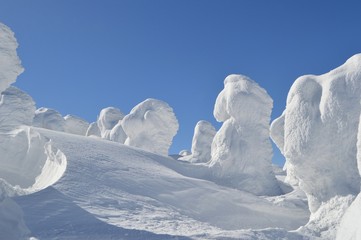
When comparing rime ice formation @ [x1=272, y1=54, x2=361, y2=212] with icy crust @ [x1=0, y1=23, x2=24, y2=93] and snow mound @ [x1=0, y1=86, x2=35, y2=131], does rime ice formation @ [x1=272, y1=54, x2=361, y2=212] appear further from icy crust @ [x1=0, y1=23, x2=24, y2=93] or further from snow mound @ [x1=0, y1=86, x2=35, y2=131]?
snow mound @ [x1=0, y1=86, x2=35, y2=131]

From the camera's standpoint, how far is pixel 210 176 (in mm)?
24438

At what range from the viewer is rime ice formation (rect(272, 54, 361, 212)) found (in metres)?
14.8

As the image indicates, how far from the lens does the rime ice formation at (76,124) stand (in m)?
51.6

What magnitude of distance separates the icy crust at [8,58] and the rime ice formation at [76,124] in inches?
1287

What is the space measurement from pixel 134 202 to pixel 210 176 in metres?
9.92

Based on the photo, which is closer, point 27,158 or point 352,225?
point 352,225

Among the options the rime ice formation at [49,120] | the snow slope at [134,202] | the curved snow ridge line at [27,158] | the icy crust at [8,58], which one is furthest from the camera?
the rime ice formation at [49,120]

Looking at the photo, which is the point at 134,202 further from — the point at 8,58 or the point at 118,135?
the point at 118,135

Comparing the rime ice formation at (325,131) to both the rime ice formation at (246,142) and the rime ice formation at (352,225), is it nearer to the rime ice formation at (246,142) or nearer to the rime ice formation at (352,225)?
the rime ice formation at (246,142)

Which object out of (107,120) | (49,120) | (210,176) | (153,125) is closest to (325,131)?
(210,176)

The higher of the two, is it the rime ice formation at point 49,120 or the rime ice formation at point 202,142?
the rime ice formation at point 49,120

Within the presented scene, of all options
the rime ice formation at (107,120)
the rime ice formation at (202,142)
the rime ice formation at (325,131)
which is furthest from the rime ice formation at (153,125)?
the rime ice formation at (325,131)

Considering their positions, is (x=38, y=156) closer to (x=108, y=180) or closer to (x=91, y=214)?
(x=108, y=180)

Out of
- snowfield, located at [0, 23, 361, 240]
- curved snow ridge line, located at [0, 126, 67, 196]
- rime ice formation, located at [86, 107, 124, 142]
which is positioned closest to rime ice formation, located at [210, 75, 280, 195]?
snowfield, located at [0, 23, 361, 240]
